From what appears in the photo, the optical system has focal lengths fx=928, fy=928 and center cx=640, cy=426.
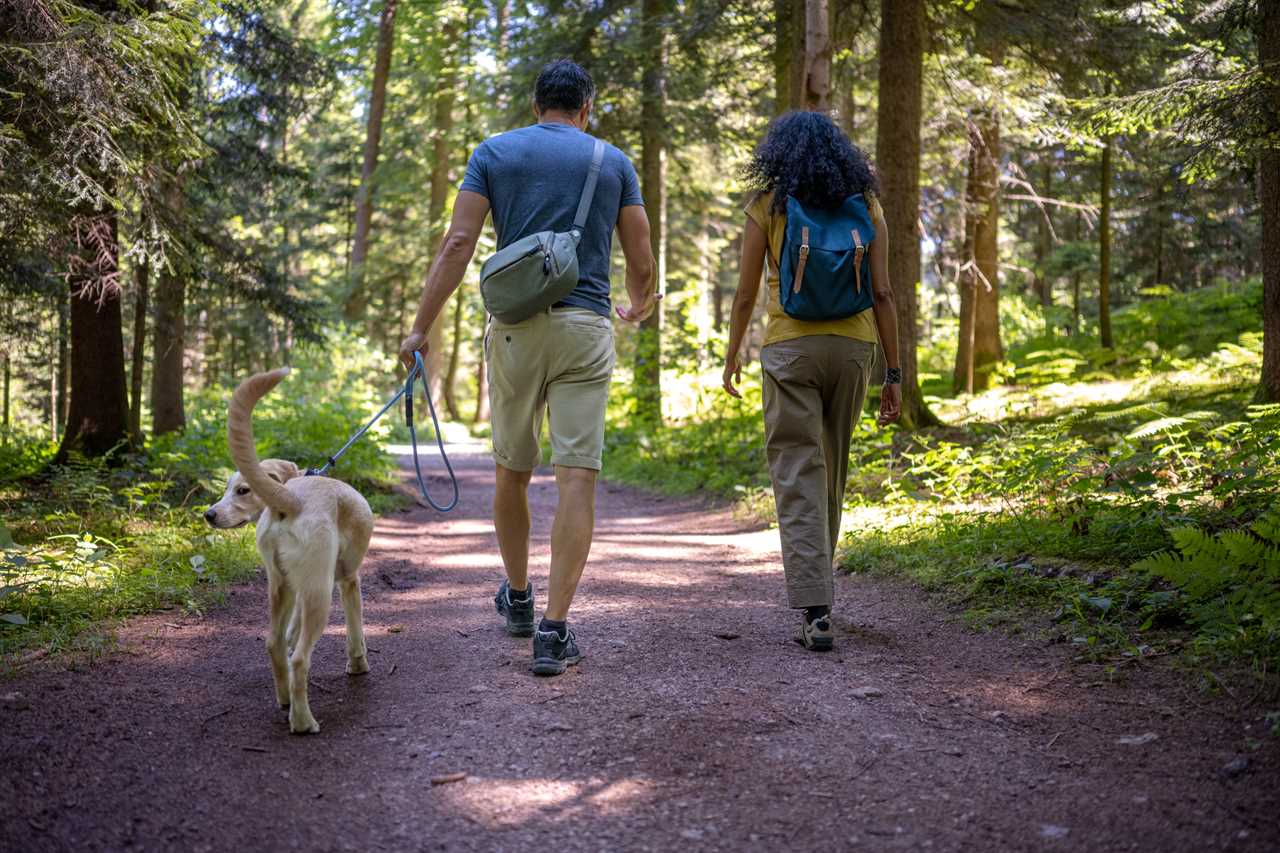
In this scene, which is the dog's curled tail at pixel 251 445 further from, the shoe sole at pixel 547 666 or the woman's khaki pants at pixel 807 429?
the woman's khaki pants at pixel 807 429

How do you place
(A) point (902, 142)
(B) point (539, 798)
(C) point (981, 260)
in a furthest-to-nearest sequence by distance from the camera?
(C) point (981, 260) < (A) point (902, 142) < (B) point (539, 798)

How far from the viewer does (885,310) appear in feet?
15.0

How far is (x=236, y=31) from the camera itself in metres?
11.4

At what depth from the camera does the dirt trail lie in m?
2.66

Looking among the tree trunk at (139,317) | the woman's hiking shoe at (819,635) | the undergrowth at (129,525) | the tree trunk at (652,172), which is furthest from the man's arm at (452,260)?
the tree trunk at (652,172)

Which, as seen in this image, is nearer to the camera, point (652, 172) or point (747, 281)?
point (747, 281)

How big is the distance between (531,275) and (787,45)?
37.7 ft

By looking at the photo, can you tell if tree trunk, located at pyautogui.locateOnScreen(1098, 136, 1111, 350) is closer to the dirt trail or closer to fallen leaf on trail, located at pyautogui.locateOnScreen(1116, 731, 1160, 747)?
the dirt trail

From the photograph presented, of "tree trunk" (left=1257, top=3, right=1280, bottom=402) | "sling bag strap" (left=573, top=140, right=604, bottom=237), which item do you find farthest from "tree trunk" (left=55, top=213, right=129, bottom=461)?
"tree trunk" (left=1257, top=3, right=1280, bottom=402)

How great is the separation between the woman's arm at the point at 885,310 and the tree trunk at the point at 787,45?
8.04m

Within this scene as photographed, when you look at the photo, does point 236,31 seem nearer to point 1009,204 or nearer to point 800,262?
point 800,262

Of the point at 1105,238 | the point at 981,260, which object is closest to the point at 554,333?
the point at 981,260

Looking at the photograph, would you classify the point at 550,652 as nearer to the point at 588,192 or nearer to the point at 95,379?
the point at 588,192

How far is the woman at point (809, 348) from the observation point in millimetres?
4477
